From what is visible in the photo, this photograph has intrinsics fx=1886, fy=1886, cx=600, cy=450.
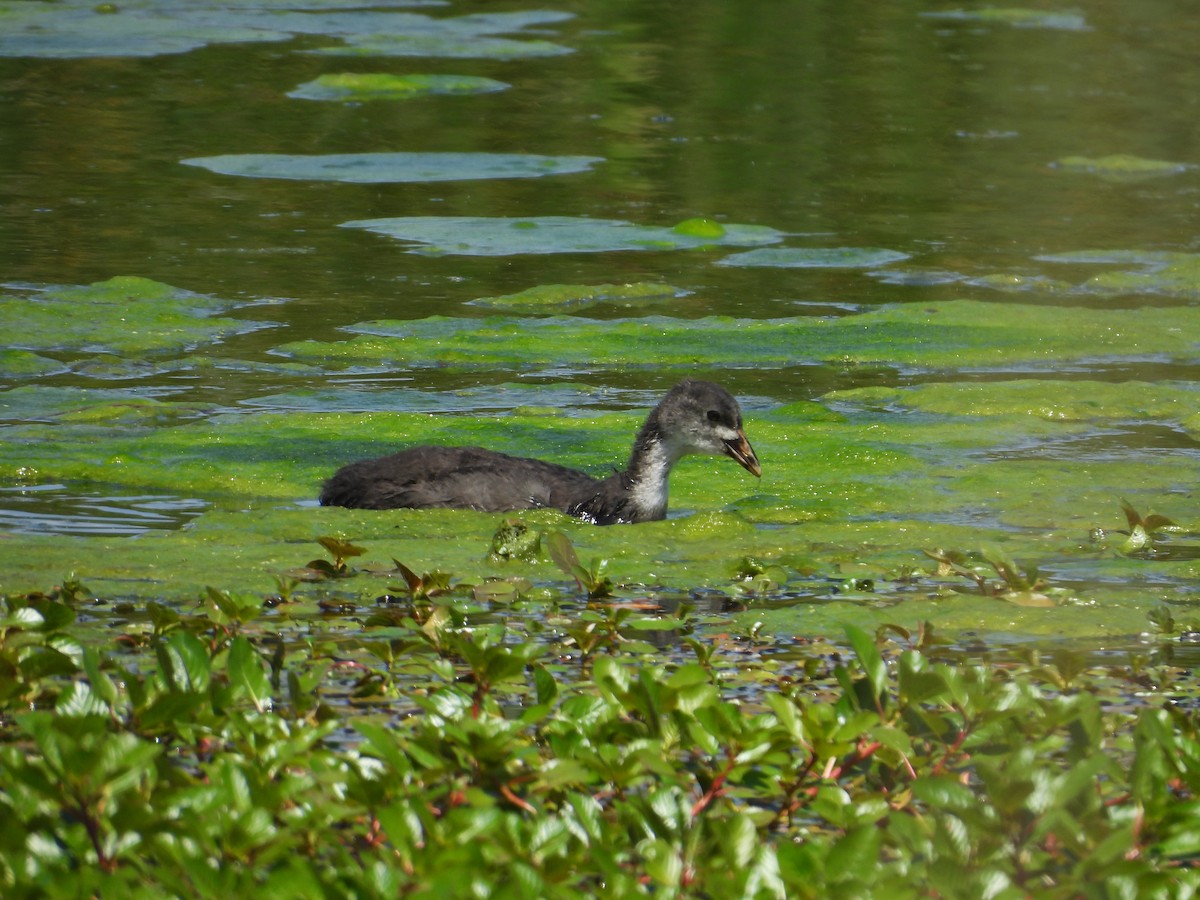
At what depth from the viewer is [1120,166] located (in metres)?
16.5

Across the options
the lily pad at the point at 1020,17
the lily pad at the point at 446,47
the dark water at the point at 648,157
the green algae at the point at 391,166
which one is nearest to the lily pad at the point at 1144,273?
the dark water at the point at 648,157

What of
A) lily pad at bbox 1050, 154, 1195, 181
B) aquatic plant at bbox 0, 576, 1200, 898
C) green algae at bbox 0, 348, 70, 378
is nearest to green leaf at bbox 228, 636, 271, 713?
aquatic plant at bbox 0, 576, 1200, 898

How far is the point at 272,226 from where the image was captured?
13094mm

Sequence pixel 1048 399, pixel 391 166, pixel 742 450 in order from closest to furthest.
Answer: pixel 742 450 → pixel 1048 399 → pixel 391 166

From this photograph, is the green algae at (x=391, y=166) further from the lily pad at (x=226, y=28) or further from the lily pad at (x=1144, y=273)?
the lily pad at (x=226, y=28)

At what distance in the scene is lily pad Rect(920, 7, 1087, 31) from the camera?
24.5 metres

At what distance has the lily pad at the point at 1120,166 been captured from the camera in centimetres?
1622

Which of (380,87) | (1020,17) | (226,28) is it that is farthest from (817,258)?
(1020,17)

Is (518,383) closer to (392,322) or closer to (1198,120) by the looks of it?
(392,322)

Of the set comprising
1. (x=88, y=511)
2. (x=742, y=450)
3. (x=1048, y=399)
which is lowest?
(x=1048, y=399)

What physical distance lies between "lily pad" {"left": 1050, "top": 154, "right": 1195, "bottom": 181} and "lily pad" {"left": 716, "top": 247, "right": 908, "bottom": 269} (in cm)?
401

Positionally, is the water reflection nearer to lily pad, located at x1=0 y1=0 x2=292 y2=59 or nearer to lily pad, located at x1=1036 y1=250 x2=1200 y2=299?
lily pad, located at x1=1036 y1=250 x2=1200 y2=299

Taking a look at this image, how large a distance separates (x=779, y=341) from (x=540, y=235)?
3.09 meters

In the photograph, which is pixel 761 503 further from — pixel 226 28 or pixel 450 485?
pixel 226 28
